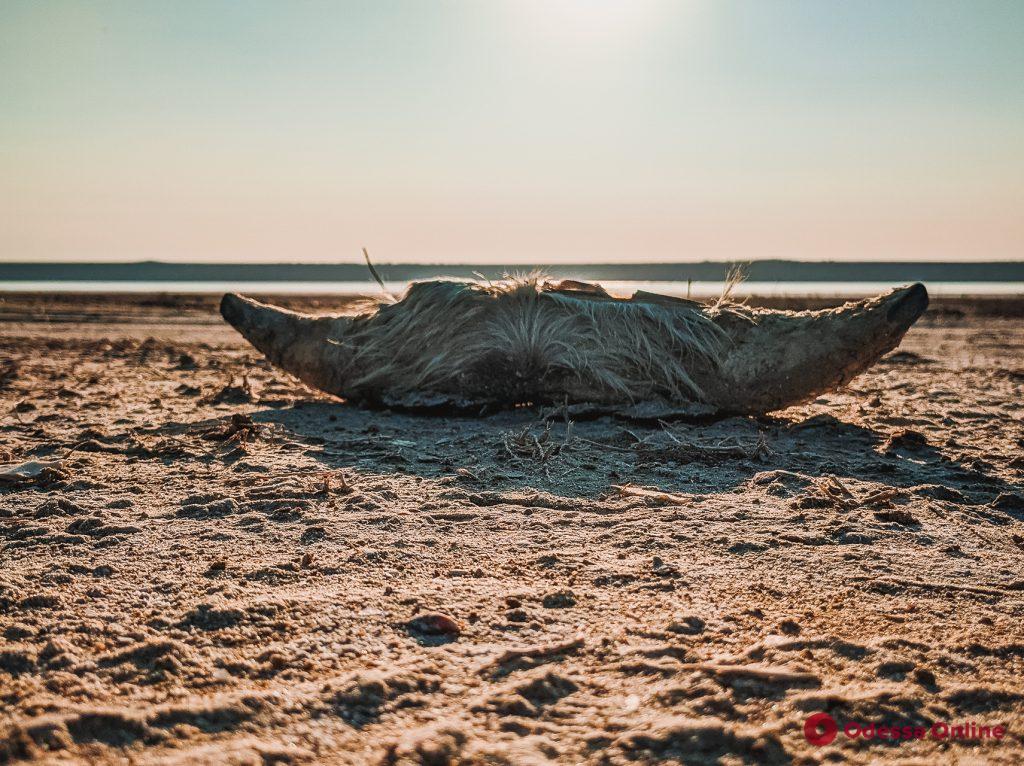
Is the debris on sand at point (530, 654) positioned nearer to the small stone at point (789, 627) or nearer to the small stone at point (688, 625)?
the small stone at point (688, 625)

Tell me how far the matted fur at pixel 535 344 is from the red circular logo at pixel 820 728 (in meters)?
3.15

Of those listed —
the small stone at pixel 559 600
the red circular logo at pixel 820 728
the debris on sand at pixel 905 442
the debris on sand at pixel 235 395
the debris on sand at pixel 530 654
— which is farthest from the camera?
the debris on sand at pixel 235 395

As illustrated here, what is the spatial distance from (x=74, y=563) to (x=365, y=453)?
1625 millimetres

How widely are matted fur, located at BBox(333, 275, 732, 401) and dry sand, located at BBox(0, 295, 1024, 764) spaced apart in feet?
1.40

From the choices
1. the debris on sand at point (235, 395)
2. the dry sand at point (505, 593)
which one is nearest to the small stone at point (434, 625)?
the dry sand at point (505, 593)

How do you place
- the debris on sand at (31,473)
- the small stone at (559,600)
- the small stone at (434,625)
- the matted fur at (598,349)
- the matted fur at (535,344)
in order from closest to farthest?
the small stone at (434,625)
the small stone at (559,600)
the debris on sand at (31,473)
the matted fur at (598,349)
the matted fur at (535,344)

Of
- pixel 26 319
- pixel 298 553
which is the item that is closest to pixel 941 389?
pixel 298 553

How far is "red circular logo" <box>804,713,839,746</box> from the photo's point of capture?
5.13ft

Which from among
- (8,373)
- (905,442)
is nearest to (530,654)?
(905,442)

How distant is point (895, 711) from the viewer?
165 cm

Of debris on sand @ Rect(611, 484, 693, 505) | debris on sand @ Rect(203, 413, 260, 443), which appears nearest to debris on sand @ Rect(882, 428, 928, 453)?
debris on sand @ Rect(611, 484, 693, 505)

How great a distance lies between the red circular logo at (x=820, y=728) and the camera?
156 centimetres

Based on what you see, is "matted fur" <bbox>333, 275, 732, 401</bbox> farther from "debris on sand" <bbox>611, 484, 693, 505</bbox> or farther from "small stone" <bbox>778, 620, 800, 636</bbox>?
"small stone" <bbox>778, 620, 800, 636</bbox>

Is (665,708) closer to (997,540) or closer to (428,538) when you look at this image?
(428,538)
